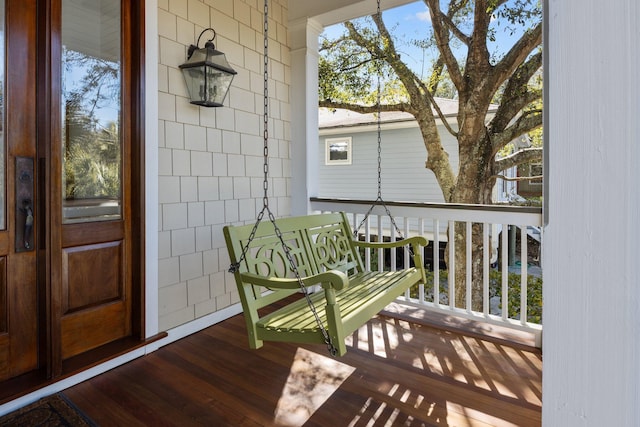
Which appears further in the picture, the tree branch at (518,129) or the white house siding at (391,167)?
the white house siding at (391,167)

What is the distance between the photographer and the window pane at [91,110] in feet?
7.74

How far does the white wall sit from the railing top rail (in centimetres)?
251

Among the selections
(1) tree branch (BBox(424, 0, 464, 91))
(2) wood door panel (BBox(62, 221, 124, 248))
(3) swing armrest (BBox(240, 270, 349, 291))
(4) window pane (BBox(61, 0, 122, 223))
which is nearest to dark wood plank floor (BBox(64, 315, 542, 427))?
(3) swing armrest (BBox(240, 270, 349, 291))

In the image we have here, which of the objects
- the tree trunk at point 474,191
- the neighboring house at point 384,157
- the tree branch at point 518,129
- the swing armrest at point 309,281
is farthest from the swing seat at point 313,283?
the neighboring house at point 384,157

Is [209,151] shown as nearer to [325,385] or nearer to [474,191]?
[325,385]

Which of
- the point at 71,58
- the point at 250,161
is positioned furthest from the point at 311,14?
the point at 71,58

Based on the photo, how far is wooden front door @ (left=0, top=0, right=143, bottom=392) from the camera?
2127mm

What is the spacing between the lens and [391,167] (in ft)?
25.4

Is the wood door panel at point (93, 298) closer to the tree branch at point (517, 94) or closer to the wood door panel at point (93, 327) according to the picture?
the wood door panel at point (93, 327)

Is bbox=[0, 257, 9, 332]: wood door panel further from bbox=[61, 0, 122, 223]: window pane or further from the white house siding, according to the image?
the white house siding

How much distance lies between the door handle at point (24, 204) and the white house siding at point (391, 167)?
16.9ft

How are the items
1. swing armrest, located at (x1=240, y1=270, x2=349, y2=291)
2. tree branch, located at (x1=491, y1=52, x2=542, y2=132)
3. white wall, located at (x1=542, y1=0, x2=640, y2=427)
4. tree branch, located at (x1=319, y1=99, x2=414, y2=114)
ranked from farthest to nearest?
tree branch, located at (x1=319, y1=99, x2=414, y2=114) < tree branch, located at (x1=491, y1=52, x2=542, y2=132) < swing armrest, located at (x1=240, y1=270, x2=349, y2=291) < white wall, located at (x1=542, y1=0, x2=640, y2=427)

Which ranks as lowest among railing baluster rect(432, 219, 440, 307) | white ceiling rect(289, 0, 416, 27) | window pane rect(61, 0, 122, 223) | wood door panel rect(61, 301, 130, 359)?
wood door panel rect(61, 301, 130, 359)

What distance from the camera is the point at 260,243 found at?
2.38 metres
